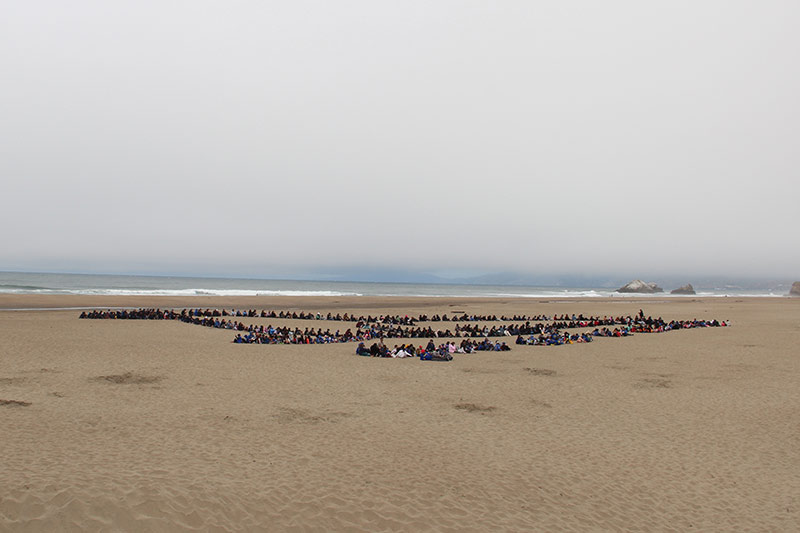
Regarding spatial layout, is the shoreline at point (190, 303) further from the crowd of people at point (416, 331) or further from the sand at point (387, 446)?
the sand at point (387, 446)

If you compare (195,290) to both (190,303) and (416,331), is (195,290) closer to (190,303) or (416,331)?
(190,303)

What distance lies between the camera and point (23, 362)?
14.2 m

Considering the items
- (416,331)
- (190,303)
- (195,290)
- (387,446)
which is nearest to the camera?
(387,446)

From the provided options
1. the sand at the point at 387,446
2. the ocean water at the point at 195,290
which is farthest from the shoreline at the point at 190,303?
the sand at the point at 387,446

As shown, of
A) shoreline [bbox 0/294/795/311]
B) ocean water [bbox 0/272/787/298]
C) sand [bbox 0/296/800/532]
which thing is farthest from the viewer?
ocean water [bbox 0/272/787/298]

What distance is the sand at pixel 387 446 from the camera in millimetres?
5824

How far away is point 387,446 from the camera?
8211 millimetres

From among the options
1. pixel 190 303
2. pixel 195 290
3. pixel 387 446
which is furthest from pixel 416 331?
pixel 195 290

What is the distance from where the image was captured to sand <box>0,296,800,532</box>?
19.1ft

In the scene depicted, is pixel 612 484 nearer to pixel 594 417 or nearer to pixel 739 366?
pixel 594 417

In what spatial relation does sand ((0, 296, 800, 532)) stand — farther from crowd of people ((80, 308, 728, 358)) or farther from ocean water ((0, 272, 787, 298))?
ocean water ((0, 272, 787, 298))

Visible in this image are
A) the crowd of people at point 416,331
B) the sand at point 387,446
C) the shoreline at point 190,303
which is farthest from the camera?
the shoreline at point 190,303

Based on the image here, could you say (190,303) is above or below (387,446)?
above

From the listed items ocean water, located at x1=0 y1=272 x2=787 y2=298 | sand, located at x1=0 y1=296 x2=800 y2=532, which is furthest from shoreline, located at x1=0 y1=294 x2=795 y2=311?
sand, located at x1=0 y1=296 x2=800 y2=532
